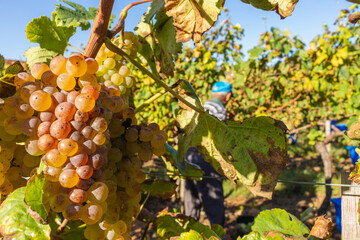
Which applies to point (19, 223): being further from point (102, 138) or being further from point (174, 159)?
point (174, 159)

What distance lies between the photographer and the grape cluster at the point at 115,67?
882mm

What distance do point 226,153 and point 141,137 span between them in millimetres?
240

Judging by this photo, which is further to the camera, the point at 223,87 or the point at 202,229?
the point at 223,87

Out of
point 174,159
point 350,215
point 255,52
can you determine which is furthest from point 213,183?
point 174,159

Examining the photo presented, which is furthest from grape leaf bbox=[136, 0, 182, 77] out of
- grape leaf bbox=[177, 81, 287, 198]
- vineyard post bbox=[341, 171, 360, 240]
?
vineyard post bbox=[341, 171, 360, 240]

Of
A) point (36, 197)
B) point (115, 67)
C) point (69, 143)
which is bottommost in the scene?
point (36, 197)

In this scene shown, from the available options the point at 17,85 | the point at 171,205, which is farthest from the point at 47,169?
the point at 171,205

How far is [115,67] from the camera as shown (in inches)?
35.9

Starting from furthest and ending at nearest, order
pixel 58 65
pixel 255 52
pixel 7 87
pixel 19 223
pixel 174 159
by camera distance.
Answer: pixel 255 52 → pixel 174 159 → pixel 7 87 → pixel 58 65 → pixel 19 223

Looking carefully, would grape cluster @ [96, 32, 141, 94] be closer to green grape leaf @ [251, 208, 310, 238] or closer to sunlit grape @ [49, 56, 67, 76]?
sunlit grape @ [49, 56, 67, 76]

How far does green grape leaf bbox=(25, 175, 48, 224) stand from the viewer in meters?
0.54

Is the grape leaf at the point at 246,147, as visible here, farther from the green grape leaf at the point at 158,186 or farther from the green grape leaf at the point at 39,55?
the green grape leaf at the point at 39,55

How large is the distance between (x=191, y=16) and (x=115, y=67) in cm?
32

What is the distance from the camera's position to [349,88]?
4.22 m
